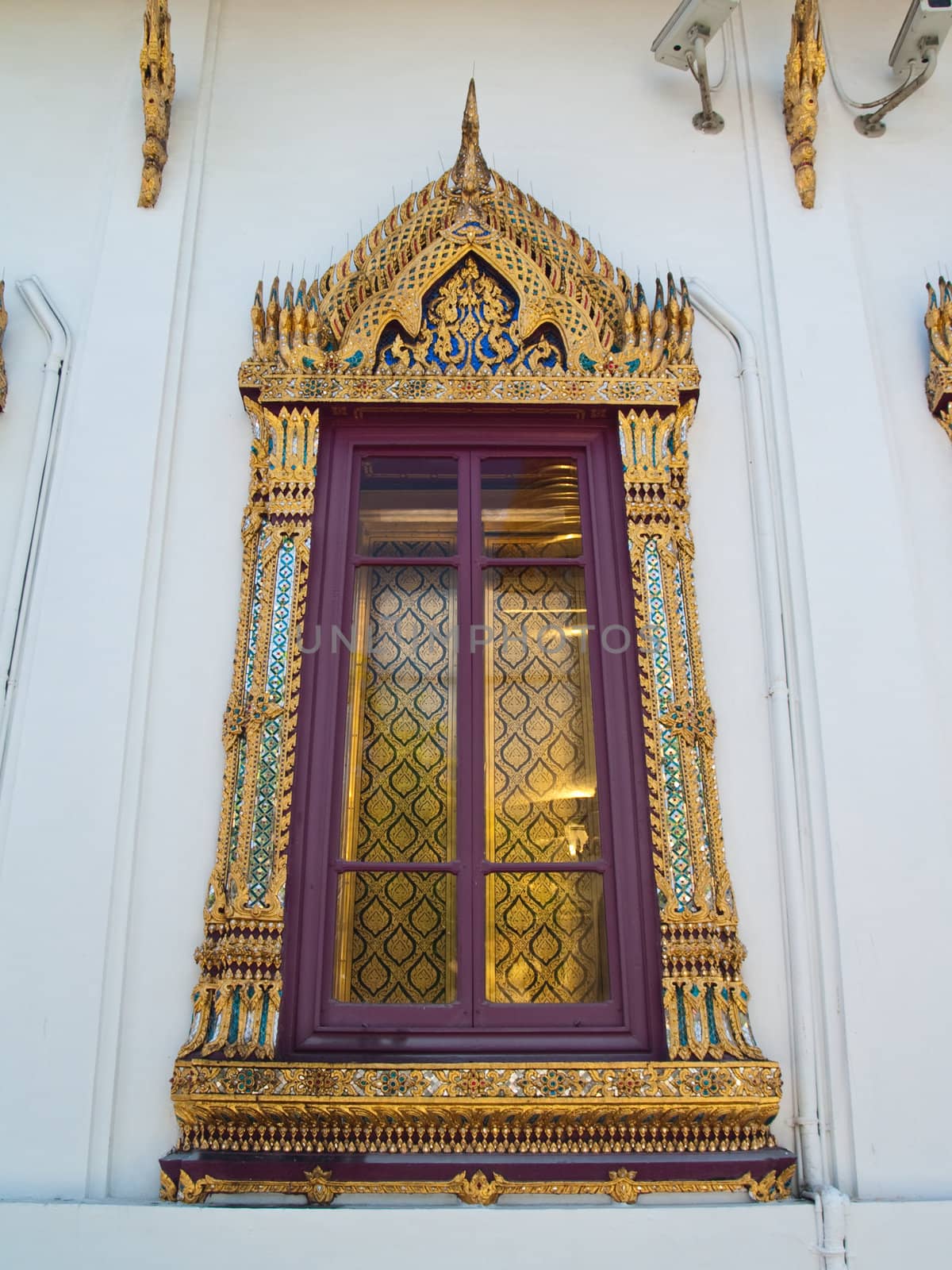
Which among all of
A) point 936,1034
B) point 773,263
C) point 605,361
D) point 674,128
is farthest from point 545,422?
point 936,1034

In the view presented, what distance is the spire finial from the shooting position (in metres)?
3.58

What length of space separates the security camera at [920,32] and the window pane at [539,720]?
2.18 meters

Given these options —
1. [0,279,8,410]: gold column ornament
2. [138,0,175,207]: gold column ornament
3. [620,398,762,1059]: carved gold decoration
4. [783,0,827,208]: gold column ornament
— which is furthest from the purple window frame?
[783,0,827,208]: gold column ornament

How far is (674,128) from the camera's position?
13.2ft

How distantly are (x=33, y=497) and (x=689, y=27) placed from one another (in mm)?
2574

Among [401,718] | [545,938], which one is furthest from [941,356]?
[545,938]

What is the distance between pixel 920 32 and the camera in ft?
12.8

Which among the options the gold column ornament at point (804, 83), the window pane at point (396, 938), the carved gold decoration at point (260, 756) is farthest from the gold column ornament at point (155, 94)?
the window pane at point (396, 938)

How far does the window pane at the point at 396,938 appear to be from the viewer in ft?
9.96

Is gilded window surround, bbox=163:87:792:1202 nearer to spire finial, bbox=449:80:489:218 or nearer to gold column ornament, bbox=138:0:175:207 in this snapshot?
spire finial, bbox=449:80:489:218

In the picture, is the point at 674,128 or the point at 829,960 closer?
the point at 829,960

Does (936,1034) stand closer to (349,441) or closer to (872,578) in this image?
(872,578)

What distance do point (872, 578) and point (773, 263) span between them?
1.12 m

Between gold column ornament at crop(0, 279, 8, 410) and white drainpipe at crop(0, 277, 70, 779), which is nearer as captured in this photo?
white drainpipe at crop(0, 277, 70, 779)
